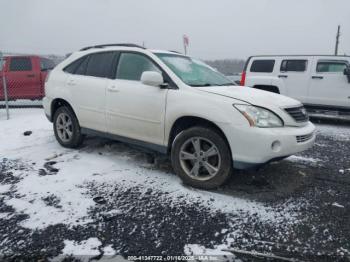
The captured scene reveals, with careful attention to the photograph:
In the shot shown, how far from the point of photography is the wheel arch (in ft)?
11.8

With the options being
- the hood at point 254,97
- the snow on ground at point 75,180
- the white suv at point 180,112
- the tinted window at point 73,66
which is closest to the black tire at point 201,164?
the white suv at point 180,112

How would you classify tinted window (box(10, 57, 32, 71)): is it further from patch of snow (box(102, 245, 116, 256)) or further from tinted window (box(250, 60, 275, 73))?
patch of snow (box(102, 245, 116, 256))

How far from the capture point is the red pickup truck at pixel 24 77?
33.4 ft

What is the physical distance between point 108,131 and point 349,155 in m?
4.30

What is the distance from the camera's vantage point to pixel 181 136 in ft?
12.2

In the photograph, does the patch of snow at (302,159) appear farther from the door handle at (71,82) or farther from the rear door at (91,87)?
Answer: the door handle at (71,82)

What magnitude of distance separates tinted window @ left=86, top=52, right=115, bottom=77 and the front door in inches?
8.4

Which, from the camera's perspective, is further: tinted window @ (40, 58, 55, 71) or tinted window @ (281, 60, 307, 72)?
tinted window @ (40, 58, 55, 71)

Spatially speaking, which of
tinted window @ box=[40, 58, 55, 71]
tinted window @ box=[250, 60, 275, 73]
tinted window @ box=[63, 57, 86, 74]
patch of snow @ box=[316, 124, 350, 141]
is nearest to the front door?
tinted window @ box=[63, 57, 86, 74]

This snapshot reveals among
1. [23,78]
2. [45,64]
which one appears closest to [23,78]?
[23,78]

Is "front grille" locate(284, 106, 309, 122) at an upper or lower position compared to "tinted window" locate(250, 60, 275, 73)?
lower

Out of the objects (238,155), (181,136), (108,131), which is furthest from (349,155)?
(108,131)

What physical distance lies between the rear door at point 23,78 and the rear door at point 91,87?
606 centimetres

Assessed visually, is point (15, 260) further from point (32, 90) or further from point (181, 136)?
point (32, 90)
